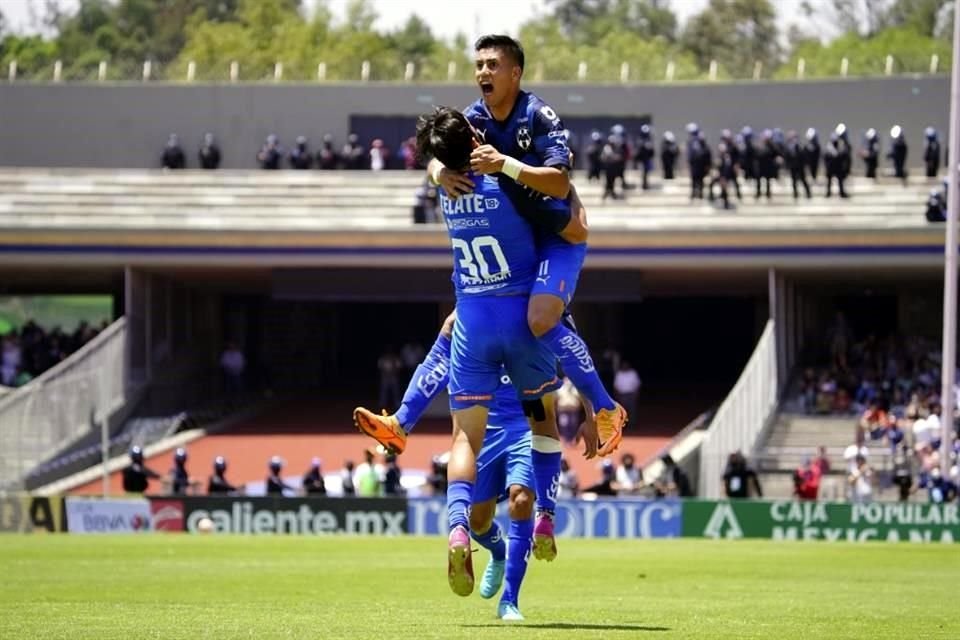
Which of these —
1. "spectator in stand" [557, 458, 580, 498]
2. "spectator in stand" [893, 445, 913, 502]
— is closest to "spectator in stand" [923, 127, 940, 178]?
"spectator in stand" [893, 445, 913, 502]

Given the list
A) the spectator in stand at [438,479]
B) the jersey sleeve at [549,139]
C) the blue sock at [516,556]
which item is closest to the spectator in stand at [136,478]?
the spectator in stand at [438,479]

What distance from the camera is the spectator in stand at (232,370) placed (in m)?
54.3

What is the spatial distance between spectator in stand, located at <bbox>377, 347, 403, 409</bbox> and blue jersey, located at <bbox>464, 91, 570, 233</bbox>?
126 feet

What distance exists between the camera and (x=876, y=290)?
55375 mm

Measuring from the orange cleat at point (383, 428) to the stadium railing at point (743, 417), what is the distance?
27711 millimetres

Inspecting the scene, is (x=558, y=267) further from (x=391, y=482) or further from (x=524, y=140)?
(x=391, y=482)

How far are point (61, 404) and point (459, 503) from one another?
1337 inches

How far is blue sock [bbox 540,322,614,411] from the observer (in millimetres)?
12258

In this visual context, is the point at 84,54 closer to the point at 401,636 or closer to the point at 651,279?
the point at 651,279

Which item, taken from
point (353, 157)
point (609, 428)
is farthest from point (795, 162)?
point (609, 428)

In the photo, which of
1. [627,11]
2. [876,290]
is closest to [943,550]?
[876,290]

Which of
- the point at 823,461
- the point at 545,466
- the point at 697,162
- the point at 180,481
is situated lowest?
the point at 180,481

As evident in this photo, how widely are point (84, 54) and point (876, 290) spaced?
51.2 metres

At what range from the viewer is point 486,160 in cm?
1166
